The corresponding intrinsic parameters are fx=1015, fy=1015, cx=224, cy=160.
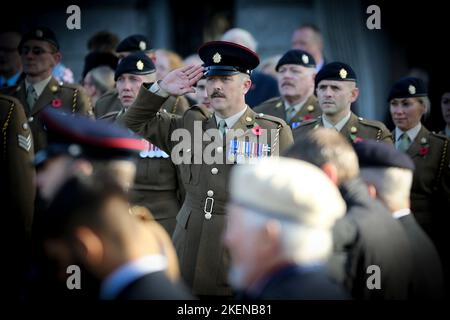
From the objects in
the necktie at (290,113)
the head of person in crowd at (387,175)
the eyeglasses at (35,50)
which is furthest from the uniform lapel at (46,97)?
the head of person in crowd at (387,175)

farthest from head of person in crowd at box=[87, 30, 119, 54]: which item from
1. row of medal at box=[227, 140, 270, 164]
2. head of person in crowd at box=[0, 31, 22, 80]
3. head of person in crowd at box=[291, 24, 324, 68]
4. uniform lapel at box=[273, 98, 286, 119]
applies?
row of medal at box=[227, 140, 270, 164]

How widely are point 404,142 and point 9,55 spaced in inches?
156

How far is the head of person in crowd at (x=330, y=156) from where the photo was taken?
5078 mm

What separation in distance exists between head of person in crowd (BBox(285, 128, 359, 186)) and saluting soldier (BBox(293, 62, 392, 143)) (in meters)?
3.00

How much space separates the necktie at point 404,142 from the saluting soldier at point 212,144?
6.79 feet

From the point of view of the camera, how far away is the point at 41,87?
8.62 metres

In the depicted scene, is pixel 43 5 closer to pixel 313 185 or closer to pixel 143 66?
pixel 143 66

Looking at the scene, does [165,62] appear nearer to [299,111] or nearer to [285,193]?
[299,111]

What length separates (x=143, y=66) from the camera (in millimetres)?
8703

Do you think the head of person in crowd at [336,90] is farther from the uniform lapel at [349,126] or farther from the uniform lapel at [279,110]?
the uniform lapel at [279,110]

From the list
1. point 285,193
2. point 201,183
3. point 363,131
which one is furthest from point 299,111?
point 285,193

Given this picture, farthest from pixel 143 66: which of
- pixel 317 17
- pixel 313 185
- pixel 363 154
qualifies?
pixel 317 17

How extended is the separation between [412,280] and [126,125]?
2608 mm

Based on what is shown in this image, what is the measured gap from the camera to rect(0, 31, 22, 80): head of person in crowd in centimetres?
992
